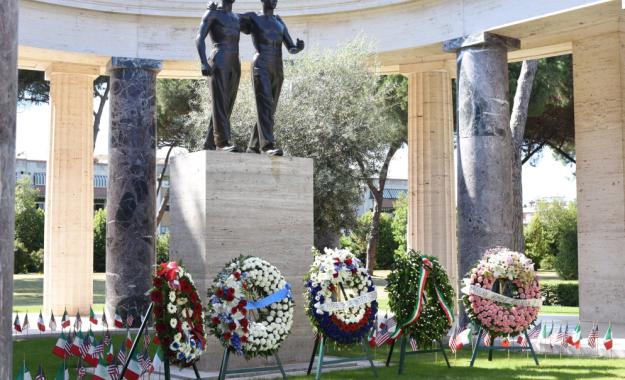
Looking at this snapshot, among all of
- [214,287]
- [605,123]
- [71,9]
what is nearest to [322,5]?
[71,9]

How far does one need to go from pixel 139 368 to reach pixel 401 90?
22402 millimetres

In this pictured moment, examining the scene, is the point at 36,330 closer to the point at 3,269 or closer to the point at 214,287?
the point at 214,287

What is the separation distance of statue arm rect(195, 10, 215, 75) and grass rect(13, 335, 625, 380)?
507 cm

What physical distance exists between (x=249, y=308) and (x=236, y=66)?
4432mm

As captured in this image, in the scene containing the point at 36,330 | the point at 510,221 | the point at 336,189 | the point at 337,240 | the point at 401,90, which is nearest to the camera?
the point at 510,221

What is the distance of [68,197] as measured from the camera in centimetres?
2342

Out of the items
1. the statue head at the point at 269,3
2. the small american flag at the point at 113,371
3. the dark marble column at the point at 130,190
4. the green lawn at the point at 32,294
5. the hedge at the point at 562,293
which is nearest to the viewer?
the small american flag at the point at 113,371

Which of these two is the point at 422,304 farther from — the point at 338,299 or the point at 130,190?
the point at 130,190

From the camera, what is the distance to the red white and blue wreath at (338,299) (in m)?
12.2

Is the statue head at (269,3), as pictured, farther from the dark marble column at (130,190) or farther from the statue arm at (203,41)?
the dark marble column at (130,190)

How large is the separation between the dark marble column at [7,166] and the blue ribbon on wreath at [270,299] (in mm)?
5170

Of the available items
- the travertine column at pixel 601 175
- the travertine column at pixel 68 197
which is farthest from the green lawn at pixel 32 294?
the travertine column at pixel 601 175

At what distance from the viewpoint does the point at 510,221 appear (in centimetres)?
1831

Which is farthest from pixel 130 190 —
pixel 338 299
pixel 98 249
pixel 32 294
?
pixel 98 249
